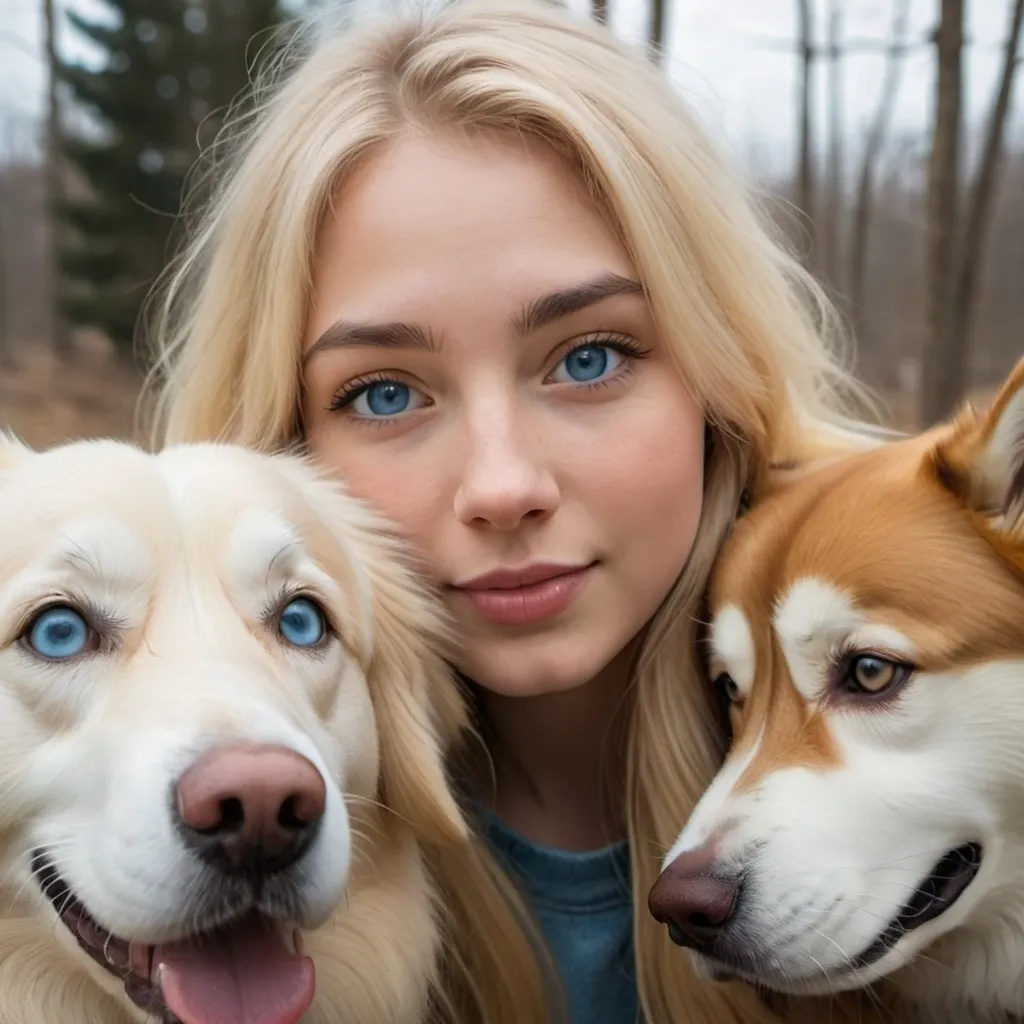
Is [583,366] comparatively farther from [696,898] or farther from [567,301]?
[696,898]

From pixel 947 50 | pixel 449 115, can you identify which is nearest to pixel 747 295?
pixel 449 115

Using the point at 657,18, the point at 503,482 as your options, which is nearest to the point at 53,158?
the point at 657,18

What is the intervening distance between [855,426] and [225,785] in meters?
2.20

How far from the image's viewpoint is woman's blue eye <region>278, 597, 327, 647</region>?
6.99 ft

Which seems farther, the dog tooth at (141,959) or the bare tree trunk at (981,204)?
the bare tree trunk at (981,204)

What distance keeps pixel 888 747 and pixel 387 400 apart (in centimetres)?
118

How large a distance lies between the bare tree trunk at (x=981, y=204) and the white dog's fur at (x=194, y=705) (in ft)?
19.6

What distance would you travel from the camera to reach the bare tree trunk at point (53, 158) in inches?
609

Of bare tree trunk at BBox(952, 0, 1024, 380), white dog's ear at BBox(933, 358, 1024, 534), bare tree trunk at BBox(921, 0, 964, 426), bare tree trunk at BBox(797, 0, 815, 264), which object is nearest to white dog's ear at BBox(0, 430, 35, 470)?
white dog's ear at BBox(933, 358, 1024, 534)

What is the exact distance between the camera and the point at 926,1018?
7.85 ft

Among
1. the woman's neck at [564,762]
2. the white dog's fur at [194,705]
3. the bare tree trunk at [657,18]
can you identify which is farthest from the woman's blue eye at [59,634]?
the bare tree trunk at [657,18]

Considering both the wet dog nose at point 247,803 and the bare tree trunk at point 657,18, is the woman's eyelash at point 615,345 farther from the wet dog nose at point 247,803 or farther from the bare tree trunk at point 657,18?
the bare tree trunk at point 657,18

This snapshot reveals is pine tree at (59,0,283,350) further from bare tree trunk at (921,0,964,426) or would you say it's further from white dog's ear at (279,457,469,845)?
white dog's ear at (279,457,469,845)

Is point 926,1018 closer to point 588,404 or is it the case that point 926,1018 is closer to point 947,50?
point 588,404
